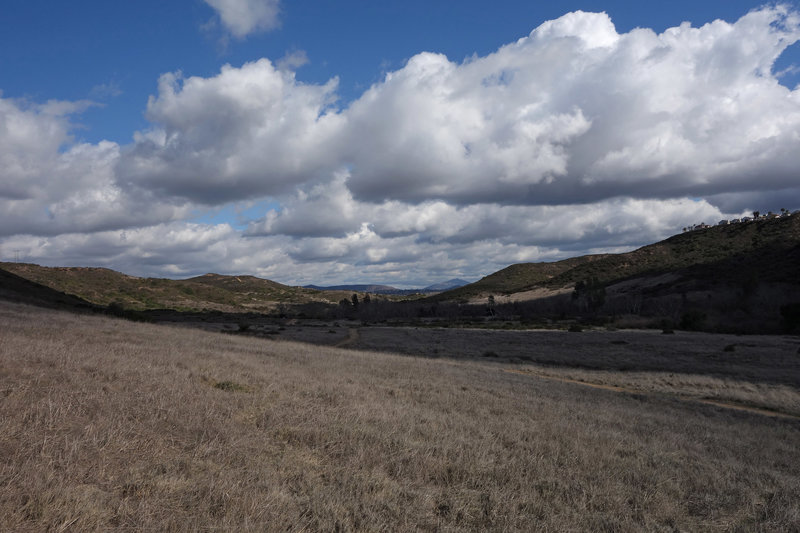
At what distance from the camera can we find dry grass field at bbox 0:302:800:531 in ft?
17.1

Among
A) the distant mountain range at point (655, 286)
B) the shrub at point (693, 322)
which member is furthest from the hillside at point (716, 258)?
the shrub at point (693, 322)

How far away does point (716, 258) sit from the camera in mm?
119438

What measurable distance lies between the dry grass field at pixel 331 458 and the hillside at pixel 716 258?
93.3 meters

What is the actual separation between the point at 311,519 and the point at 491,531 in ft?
7.24

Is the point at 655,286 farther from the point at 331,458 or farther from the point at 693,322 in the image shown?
the point at 331,458

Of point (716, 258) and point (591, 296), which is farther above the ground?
point (716, 258)

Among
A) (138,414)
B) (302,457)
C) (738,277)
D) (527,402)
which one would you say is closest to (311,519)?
(302,457)

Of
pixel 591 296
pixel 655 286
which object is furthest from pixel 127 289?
pixel 655 286

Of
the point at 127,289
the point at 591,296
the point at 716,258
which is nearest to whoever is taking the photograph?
the point at 591,296

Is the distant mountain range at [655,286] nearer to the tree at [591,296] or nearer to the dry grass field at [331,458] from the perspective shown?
the tree at [591,296]

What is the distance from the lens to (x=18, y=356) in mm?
10641

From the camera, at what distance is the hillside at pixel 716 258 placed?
313 ft

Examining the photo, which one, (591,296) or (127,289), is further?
(127,289)

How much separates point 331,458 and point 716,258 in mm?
140368
